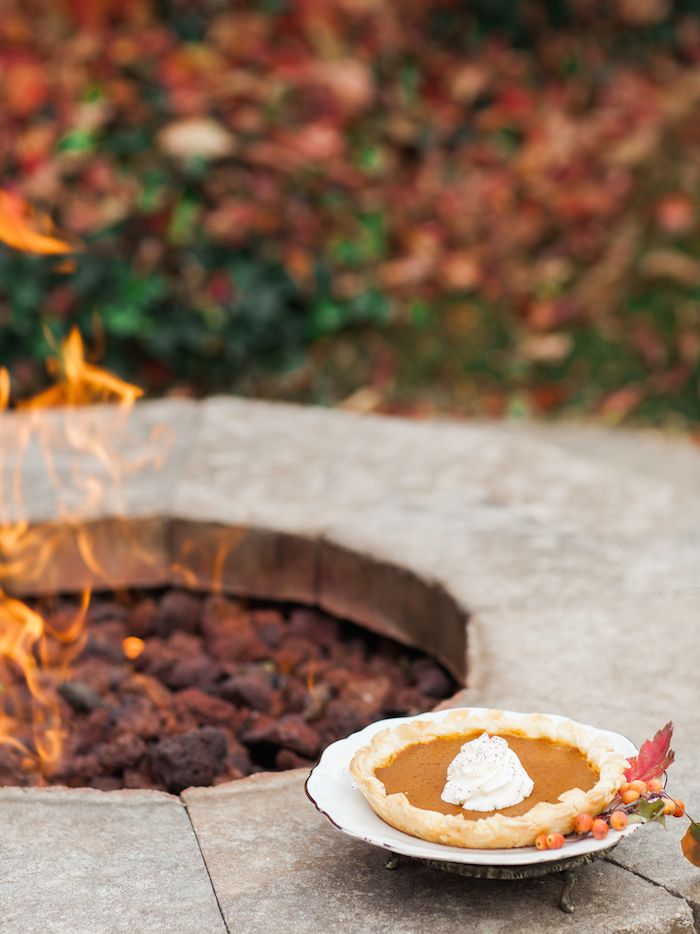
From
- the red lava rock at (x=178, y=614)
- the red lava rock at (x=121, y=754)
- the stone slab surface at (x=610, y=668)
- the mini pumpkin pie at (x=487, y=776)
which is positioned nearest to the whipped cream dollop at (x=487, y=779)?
the mini pumpkin pie at (x=487, y=776)

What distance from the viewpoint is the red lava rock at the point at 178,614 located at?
284cm

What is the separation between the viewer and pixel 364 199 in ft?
16.4

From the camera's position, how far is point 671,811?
5.18ft

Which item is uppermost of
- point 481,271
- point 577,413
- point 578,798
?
point 578,798

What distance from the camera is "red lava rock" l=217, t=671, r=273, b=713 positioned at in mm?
2447

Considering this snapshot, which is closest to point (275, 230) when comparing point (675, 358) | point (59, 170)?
point (59, 170)

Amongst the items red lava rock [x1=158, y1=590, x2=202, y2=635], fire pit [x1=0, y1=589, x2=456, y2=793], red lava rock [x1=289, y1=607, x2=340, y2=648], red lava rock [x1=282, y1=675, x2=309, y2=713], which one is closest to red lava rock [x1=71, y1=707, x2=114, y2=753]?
fire pit [x1=0, y1=589, x2=456, y2=793]

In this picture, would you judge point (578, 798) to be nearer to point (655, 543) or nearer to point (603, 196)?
point (655, 543)

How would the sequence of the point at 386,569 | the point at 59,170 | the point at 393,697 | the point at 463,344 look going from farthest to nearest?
the point at 463,344 → the point at 59,170 → the point at 386,569 → the point at 393,697

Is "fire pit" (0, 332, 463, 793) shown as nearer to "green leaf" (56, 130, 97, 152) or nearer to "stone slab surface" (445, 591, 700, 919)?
"stone slab surface" (445, 591, 700, 919)

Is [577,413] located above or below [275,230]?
below

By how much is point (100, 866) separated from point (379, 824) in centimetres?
36

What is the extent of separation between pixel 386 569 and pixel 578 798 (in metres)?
1.22

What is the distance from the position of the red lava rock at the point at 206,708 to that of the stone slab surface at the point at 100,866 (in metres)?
0.52
